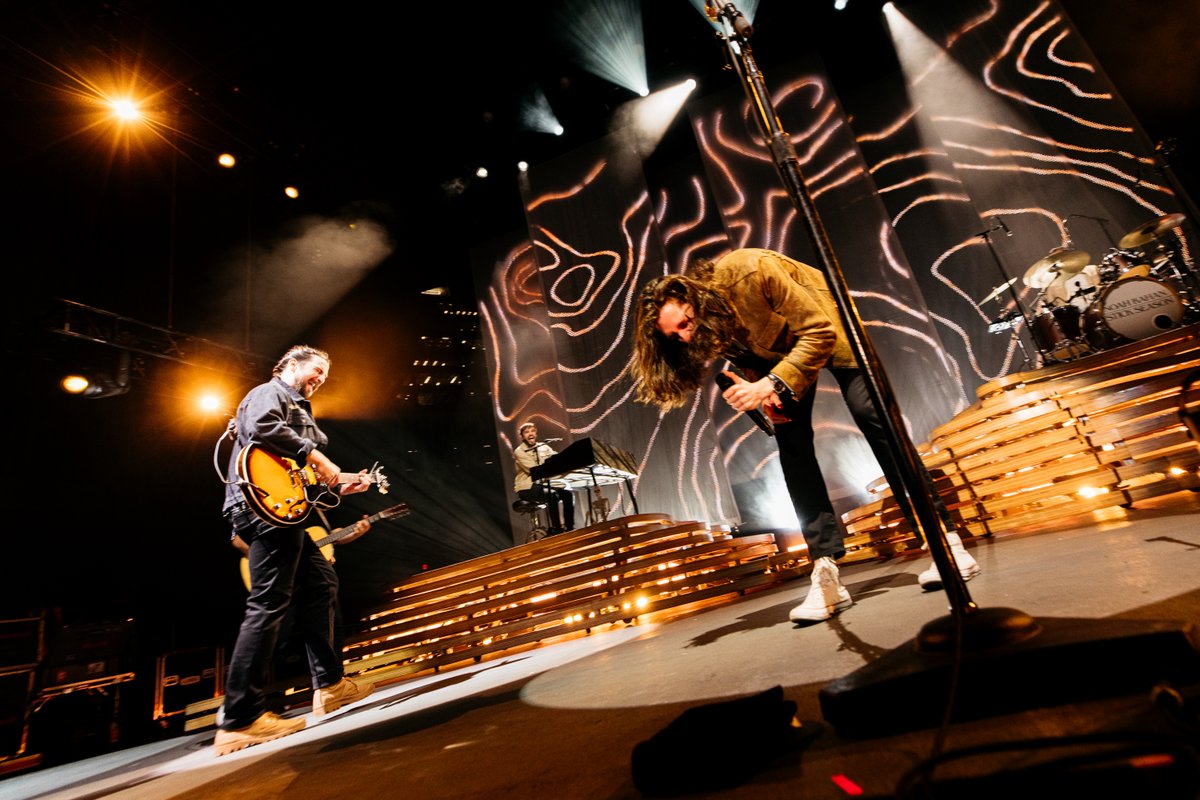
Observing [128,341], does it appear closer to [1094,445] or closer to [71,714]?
[71,714]

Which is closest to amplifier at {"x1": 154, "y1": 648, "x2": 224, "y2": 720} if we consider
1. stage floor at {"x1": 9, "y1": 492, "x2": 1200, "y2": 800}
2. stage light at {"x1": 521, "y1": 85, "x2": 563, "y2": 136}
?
stage floor at {"x1": 9, "y1": 492, "x2": 1200, "y2": 800}

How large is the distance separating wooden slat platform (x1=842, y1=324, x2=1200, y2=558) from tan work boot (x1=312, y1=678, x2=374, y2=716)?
151 inches

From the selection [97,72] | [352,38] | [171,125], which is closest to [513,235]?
[352,38]

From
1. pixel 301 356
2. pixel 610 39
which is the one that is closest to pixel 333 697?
pixel 301 356

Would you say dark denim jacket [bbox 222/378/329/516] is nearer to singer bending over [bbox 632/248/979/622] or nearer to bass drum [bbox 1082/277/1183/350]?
singer bending over [bbox 632/248/979/622]

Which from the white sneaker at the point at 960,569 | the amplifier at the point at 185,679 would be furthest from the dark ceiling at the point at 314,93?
the white sneaker at the point at 960,569

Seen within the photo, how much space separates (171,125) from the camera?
6473 millimetres

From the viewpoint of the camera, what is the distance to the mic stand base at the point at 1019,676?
0.71 metres

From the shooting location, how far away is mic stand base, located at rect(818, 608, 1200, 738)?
2.33 feet

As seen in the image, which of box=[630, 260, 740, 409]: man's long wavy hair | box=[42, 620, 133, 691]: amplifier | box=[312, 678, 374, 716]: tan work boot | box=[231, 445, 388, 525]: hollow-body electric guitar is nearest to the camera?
box=[630, 260, 740, 409]: man's long wavy hair

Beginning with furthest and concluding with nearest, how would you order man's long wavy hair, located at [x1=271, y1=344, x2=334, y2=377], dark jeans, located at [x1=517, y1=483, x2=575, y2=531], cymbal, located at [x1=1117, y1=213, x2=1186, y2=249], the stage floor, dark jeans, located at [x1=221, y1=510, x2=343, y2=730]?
1. dark jeans, located at [x1=517, y1=483, x2=575, y2=531]
2. cymbal, located at [x1=1117, y1=213, x2=1186, y2=249]
3. man's long wavy hair, located at [x1=271, y1=344, x2=334, y2=377]
4. dark jeans, located at [x1=221, y1=510, x2=343, y2=730]
5. the stage floor

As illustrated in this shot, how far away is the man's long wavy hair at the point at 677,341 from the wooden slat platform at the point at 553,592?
273 cm

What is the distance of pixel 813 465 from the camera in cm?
223

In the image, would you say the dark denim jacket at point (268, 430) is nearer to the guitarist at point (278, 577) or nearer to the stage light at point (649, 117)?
the guitarist at point (278, 577)
